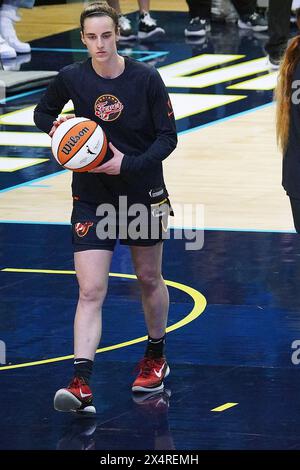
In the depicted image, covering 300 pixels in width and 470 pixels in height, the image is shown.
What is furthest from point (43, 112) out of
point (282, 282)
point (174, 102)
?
point (174, 102)

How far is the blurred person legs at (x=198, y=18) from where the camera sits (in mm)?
19844

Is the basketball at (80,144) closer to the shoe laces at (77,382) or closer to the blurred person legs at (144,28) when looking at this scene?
the shoe laces at (77,382)

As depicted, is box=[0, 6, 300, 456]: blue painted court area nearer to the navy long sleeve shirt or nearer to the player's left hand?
the navy long sleeve shirt

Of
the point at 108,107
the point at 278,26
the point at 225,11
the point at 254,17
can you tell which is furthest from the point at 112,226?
the point at 225,11

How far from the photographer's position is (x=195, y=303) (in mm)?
8859

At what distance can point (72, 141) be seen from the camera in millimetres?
7094

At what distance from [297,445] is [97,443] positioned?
91 cm

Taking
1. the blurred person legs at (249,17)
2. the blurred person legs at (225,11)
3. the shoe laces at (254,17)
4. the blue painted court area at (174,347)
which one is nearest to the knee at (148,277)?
the blue painted court area at (174,347)

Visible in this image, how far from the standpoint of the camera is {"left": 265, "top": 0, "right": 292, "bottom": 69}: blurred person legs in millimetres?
16969

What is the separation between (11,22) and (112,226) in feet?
39.8

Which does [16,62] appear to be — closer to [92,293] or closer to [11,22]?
[11,22]

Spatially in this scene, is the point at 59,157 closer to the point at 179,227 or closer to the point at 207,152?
the point at 179,227

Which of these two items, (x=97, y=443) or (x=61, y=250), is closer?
(x=97, y=443)

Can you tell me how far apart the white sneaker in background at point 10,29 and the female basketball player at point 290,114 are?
12.0 m
